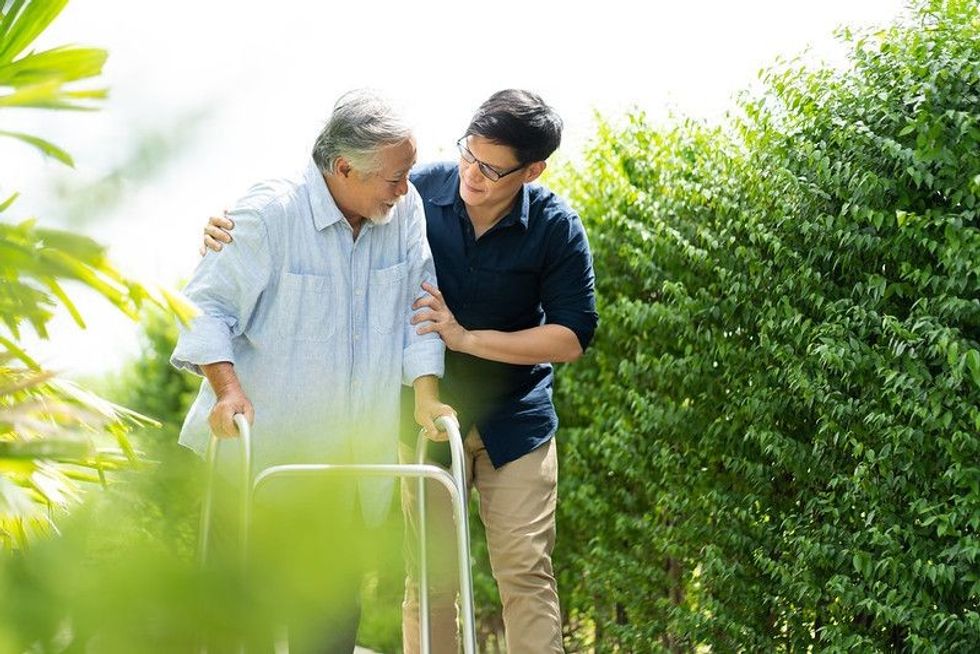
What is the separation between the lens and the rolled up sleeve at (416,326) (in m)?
3.16

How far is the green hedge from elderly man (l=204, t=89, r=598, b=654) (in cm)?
83

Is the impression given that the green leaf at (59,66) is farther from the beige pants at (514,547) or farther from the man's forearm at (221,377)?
the beige pants at (514,547)

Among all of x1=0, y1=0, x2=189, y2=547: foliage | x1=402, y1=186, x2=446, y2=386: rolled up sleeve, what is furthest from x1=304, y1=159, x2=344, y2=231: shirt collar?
x1=0, y1=0, x2=189, y2=547: foliage

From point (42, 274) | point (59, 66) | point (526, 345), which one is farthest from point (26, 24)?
point (526, 345)

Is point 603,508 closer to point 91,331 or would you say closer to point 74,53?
point 74,53

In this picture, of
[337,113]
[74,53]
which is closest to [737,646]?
[337,113]

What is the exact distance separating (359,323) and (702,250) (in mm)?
1656

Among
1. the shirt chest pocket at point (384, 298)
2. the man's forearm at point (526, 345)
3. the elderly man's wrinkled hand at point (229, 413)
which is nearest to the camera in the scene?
the elderly man's wrinkled hand at point (229, 413)

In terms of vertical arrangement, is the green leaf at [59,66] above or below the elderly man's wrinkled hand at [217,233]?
above

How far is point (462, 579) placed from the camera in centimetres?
267

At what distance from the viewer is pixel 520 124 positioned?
3350 millimetres

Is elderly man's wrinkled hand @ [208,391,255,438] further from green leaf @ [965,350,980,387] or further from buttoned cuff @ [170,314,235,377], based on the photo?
green leaf @ [965,350,980,387]

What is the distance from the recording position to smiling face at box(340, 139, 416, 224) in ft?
9.62

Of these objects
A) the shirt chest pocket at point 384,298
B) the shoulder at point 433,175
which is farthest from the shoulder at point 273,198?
the shoulder at point 433,175
